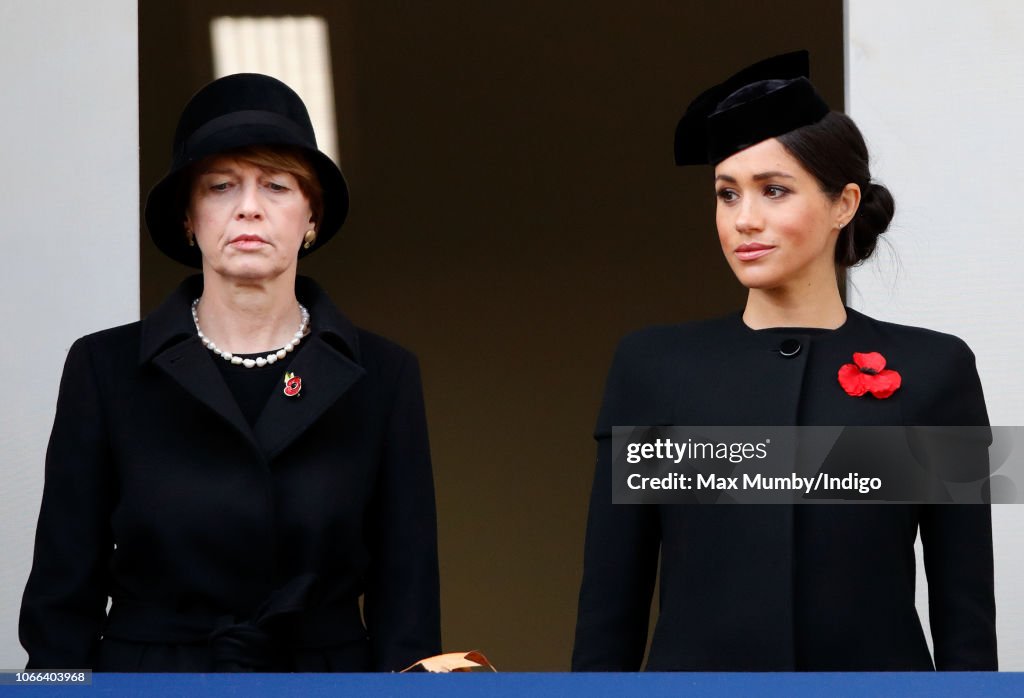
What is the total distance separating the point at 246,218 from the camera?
2.74m

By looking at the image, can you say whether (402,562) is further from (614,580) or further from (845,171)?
(845,171)

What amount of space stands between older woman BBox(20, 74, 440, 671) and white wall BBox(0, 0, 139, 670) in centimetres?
68

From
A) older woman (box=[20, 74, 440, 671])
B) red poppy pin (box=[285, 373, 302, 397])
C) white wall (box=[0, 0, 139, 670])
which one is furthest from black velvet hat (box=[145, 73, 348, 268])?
white wall (box=[0, 0, 139, 670])

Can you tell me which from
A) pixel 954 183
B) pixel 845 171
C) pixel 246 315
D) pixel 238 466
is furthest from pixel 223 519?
pixel 954 183

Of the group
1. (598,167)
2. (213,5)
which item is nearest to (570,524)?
(598,167)

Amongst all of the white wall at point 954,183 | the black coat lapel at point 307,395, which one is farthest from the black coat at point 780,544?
the white wall at point 954,183

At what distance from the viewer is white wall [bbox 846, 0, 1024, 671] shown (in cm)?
349

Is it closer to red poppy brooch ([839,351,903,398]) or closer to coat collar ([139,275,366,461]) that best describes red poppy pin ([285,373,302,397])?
coat collar ([139,275,366,461])

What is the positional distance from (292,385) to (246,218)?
0.26 meters

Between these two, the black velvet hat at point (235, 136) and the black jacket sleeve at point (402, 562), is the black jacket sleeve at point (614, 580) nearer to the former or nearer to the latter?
the black jacket sleeve at point (402, 562)

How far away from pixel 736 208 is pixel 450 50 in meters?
4.31

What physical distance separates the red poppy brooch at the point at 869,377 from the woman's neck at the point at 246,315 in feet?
2.82

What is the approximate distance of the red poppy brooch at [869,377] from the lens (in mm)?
2668

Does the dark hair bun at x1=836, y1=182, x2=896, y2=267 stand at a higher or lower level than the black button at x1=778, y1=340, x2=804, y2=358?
higher
